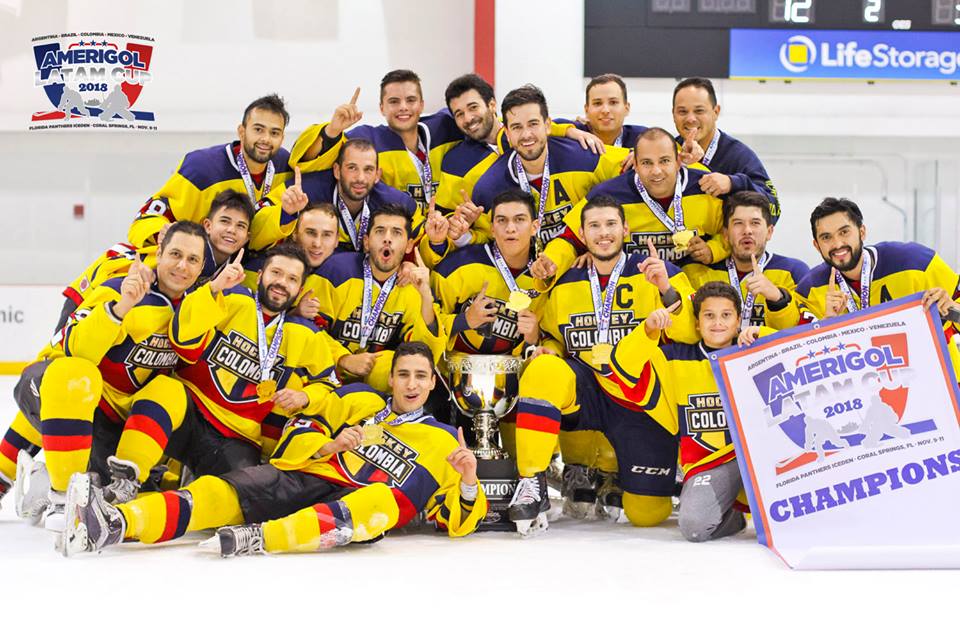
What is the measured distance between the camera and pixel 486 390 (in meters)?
4.12

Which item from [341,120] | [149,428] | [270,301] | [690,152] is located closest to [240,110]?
[341,120]

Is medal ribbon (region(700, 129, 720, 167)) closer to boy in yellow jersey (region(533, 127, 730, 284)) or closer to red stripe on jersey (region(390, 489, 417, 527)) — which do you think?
boy in yellow jersey (region(533, 127, 730, 284))

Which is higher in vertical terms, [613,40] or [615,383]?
[613,40]

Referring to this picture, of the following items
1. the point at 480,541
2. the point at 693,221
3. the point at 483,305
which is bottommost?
the point at 480,541

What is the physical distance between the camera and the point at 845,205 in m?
4.23

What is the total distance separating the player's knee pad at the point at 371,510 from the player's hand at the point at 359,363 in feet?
2.32

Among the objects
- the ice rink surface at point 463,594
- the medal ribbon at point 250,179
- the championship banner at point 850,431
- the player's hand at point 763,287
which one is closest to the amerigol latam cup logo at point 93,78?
the medal ribbon at point 250,179

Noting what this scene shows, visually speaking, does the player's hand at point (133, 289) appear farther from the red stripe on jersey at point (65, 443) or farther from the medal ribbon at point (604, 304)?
the medal ribbon at point (604, 304)

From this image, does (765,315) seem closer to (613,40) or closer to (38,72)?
(613,40)

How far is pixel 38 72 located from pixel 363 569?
8566 mm

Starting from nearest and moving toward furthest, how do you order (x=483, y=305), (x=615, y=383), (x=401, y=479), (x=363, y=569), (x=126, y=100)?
(x=363, y=569)
(x=401, y=479)
(x=615, y=383)
(x=483, y=305)
(x=126, y=100)

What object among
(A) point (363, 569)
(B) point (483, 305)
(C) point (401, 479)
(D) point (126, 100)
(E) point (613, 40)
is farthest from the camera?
(D) point (126, 100)

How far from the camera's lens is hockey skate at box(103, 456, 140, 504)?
3672 mm

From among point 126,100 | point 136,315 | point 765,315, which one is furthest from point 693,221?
point 126,100
